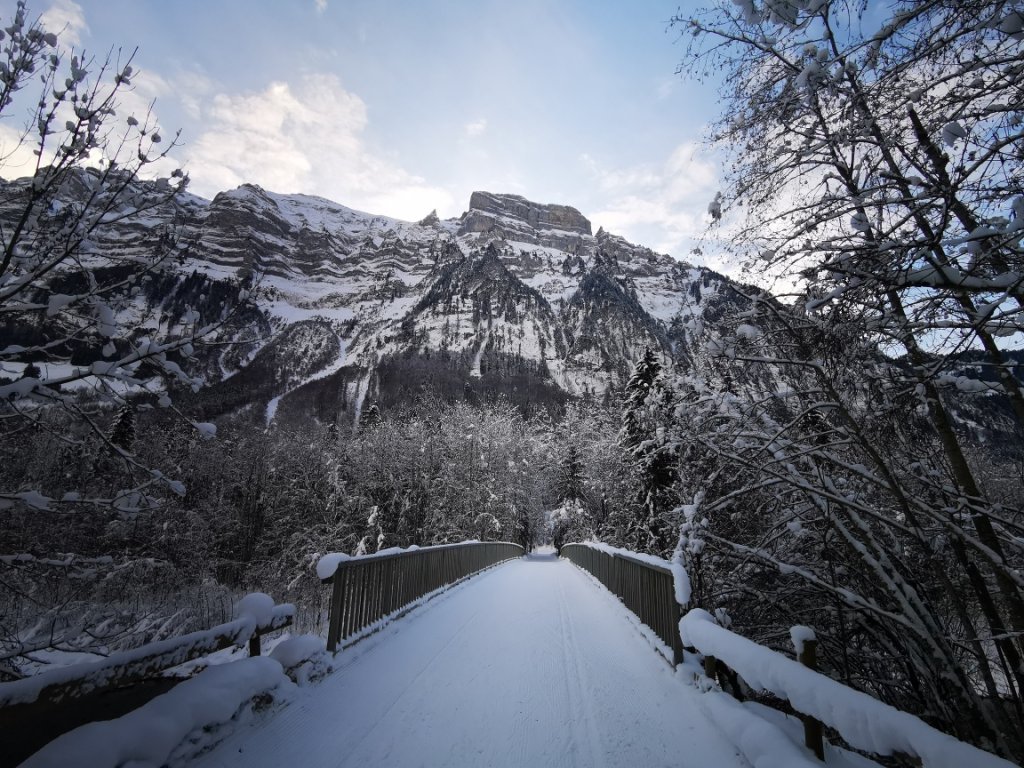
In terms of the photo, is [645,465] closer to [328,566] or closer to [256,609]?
[328,566]

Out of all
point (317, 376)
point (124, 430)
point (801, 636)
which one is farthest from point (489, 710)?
point (317, 376)

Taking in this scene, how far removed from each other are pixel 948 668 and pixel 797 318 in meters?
2.68

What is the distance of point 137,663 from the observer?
2482mm

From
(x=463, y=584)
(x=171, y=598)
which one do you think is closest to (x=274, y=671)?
(x=463, y=584)

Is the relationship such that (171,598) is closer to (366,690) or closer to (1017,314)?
(366,690)

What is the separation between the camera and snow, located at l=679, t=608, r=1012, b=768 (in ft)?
5.46

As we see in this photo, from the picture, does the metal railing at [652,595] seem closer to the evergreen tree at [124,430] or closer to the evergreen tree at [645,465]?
the evergreen tree at [645,465]

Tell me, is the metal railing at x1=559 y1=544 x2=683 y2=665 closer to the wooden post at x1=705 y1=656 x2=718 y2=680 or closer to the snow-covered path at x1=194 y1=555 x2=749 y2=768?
the snow-covered path at x1=194 y1=555 x2=749 y2=768

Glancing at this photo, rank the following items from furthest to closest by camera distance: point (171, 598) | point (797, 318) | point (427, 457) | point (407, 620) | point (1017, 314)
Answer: point (427, 457) → point (171, 598) → point (407, 620) → point (797, 318) → point (1017, 314)

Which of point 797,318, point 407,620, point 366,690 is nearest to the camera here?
point 797,318

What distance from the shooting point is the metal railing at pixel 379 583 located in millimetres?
5090

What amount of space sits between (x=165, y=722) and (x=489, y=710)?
91.0 inches

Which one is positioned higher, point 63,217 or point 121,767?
point 63,217

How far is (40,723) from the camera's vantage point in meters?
2.24
